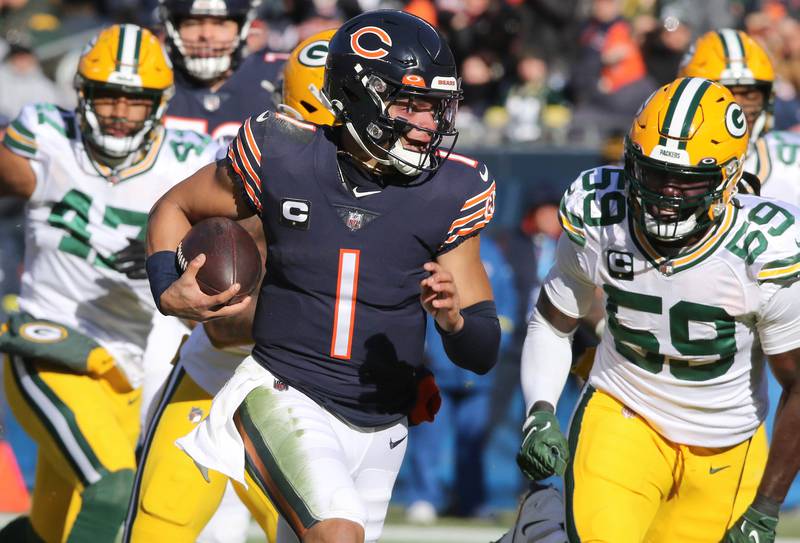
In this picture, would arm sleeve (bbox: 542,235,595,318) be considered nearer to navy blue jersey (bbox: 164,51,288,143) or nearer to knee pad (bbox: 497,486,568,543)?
knee pad (bbox: 497,486,568,543)

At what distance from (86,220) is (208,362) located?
0.95m

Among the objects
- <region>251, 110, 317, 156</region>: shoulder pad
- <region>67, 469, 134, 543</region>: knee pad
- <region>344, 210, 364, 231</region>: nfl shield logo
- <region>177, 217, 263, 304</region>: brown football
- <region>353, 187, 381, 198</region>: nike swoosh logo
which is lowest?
<region>67, 469, 134, 543</region>: knee pad

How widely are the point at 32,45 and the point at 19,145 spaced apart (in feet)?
22.0

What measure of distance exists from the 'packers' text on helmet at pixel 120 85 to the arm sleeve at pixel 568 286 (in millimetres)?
1710

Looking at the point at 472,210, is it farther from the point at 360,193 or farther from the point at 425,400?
the point at 425,400

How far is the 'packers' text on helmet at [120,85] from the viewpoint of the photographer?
4.98m

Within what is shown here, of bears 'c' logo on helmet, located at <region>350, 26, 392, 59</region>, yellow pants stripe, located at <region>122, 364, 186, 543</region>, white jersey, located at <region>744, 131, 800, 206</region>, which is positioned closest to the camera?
bears 'c' logo on helmet, located at <region>350, 26, 392, 59</region>

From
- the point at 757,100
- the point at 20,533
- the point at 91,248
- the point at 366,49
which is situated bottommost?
the point at 20,533

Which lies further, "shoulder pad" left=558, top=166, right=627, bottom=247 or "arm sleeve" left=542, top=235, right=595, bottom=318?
"arm sleeve" left=542, top=235, right=595, bottom=318

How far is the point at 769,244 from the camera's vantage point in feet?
A: 12.6

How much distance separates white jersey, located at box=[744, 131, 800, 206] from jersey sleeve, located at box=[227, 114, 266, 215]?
2.33 meters

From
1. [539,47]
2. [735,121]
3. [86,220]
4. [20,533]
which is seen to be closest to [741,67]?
[735,121]

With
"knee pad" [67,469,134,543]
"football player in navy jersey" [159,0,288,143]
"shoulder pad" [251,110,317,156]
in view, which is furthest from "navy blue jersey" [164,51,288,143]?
"shoulder pad" [251,110,317,156]

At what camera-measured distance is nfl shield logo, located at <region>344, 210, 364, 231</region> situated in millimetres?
3719
